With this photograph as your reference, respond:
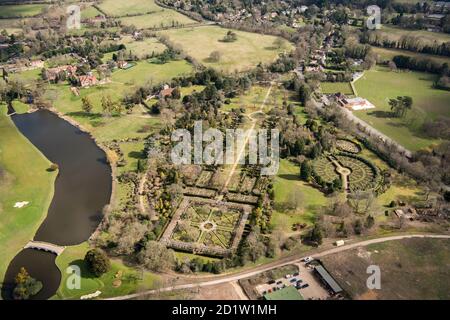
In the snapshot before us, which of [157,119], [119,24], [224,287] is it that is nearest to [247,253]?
[224,287]

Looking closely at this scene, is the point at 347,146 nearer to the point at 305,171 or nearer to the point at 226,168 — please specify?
the point at 305,171

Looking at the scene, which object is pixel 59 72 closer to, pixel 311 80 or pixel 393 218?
pixel 311 80

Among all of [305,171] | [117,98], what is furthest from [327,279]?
[117,98]

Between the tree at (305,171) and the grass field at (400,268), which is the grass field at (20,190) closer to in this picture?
the tree at (305,171)

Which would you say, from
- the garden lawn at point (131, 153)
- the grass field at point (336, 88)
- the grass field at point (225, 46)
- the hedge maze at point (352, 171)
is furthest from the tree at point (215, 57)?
the hedge maze at point (352, 171)

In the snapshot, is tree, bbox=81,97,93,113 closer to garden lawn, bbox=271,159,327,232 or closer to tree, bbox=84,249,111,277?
garden lawn, bbox=271,159,327,232

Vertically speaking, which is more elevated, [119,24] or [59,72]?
[119,24]

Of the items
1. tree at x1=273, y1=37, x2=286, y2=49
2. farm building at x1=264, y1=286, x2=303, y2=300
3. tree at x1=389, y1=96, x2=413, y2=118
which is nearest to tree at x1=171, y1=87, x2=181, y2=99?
tree at x1=389, y1=96, x2=413, y2=118
